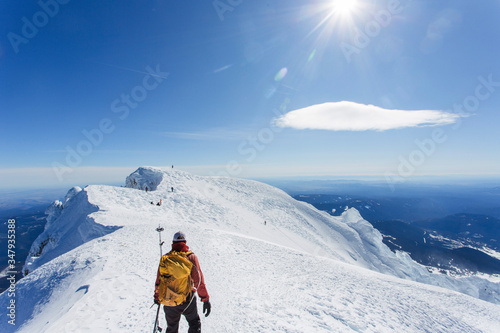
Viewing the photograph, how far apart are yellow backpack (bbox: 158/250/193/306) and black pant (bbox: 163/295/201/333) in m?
0.29

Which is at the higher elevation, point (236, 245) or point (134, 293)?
point (134, 293)

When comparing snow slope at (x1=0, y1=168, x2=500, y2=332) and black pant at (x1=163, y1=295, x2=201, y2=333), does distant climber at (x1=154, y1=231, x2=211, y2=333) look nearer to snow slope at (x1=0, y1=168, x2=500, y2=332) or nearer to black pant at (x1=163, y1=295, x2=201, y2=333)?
black pant at (x1=163, y1=295, x2=201, y2=333)

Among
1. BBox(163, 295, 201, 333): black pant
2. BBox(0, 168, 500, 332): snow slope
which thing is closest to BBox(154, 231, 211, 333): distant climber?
BBox(163, 295, 201, 333): black pant

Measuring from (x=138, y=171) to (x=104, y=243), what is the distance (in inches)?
1382

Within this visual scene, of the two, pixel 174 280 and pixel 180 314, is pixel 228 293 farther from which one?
pixel 174 280

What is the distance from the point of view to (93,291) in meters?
7.95

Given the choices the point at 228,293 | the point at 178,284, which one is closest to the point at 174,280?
the point at 178,284

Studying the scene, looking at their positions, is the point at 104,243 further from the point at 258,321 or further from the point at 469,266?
the point at 469,266

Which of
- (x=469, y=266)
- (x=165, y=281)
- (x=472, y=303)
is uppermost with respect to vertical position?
(x=165, y=281)

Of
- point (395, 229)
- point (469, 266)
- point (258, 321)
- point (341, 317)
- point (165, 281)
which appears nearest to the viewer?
point (165, 281)

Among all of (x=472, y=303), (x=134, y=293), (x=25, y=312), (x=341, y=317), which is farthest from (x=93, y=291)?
(x=472, y=303)

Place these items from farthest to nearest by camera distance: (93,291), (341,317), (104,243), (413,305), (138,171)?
1. (138,171)
2. (104,243)
3. (413,305)
4. (341,317)
5. (93,291)

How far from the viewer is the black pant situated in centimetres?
513

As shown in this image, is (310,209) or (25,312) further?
(310,209)
